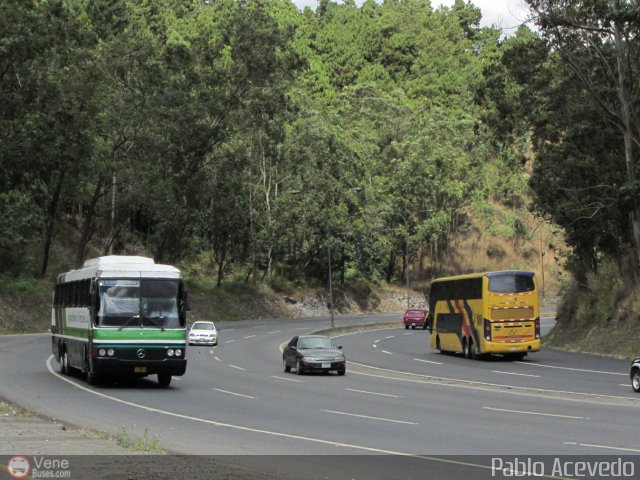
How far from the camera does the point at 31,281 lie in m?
72.4

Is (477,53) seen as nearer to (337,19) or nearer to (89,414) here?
(337,19)

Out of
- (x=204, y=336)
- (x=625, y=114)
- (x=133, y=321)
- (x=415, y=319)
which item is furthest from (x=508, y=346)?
(x=415, y=319)

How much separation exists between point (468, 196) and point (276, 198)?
27399 millimetres

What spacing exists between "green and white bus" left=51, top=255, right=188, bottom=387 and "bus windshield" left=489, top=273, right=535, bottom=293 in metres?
17.2

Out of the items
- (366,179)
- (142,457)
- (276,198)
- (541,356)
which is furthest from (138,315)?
(366,179)

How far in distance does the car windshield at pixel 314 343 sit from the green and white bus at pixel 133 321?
8.20 metres

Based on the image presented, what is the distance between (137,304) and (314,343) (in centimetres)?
994

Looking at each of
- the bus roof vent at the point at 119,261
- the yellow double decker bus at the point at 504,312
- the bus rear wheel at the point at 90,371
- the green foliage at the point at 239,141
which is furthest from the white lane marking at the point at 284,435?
the green foliage at the point at 239,141

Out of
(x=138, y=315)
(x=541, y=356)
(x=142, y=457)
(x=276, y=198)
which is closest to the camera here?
(x=142, y=457)

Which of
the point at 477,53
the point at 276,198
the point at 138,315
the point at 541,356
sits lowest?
the point at 541,356

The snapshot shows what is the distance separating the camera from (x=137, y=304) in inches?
1009

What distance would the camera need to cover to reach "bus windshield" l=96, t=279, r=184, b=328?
83.4 ft

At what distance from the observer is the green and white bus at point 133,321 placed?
25.2 meters

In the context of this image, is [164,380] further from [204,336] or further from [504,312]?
[204,336]
